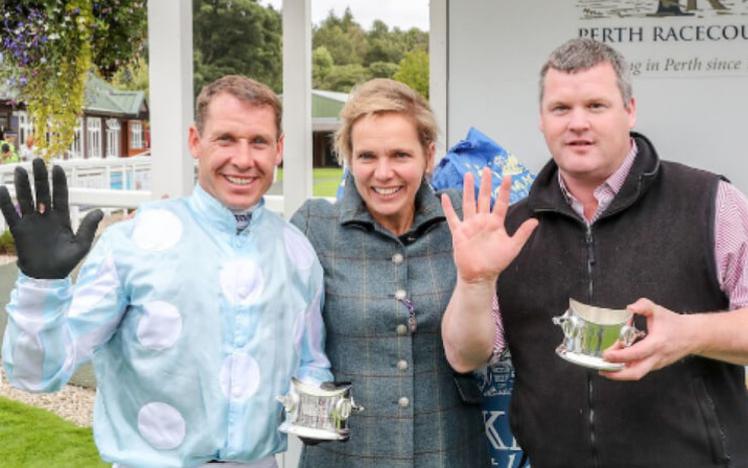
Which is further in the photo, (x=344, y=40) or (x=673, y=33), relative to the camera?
(x=344, y=40)

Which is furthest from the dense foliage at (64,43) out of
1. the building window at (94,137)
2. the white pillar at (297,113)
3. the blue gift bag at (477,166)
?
the building window at (94,137)

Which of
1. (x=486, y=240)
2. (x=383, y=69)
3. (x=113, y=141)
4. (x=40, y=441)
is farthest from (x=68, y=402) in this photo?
(x=113, y=141)

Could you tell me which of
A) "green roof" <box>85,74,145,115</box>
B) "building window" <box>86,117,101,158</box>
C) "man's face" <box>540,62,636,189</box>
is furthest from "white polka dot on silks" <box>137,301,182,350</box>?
"building window" <box>86,117,101,158</box>

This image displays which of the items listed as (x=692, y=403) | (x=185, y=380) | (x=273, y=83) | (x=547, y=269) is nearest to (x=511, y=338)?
(x=547, y=269)

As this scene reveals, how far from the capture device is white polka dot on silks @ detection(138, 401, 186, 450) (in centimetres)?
196

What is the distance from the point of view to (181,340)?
1950 mm

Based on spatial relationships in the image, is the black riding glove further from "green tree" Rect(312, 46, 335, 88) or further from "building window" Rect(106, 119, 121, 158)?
"building window" Rect(106, 119, 121, 158)

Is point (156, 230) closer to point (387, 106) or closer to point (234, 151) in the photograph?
point (234, 151)

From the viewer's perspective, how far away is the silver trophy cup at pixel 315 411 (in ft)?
6.40

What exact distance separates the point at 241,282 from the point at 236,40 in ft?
7.21

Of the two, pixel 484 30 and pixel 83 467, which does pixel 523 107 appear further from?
pixel 83 467

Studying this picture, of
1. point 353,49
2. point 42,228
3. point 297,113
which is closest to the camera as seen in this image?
point 42,228

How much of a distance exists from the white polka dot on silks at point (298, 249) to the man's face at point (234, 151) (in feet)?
0.50

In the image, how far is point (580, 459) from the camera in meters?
2.00
